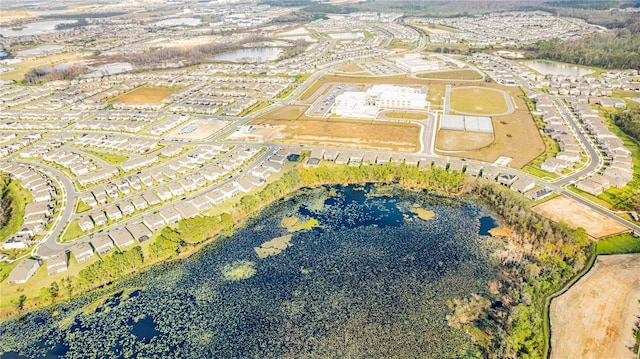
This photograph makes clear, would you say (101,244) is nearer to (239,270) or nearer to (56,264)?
(56,264)

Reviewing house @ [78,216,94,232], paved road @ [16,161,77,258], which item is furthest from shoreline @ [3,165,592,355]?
house @ [78,216,94,232]

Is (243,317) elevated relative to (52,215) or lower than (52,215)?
lower

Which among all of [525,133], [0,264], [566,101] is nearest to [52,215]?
[0,264]

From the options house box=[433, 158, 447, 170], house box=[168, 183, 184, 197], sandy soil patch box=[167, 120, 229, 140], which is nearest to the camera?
house box=[168, 183, 184, 197]

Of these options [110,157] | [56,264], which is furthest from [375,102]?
[56,264]

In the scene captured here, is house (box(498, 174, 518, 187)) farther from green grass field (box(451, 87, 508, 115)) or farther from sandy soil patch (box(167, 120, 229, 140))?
sandy soil patch (box(167, 120, 229, 140))

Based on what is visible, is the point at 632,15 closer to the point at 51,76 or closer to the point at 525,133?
the point at 525,133
